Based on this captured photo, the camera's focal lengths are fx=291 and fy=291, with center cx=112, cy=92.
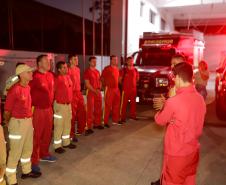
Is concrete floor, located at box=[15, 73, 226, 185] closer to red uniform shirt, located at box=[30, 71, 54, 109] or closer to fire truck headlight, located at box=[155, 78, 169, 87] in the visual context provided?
red uniform shirt, located at box=[30, 71, 54, 109]

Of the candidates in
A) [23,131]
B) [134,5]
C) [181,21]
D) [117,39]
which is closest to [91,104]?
[23,131]

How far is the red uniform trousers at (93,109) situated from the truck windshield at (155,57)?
463cm

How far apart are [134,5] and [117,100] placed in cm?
852

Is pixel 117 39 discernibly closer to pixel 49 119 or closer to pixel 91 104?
pixel 91 104

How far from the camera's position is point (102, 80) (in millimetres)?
8305

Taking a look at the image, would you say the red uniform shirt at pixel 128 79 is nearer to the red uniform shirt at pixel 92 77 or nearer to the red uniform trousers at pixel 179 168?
the red uniform shirt at pixel 92 77

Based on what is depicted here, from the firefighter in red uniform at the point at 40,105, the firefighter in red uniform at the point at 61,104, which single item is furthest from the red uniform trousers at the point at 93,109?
the firefighter in red uniform at the point at 40,105

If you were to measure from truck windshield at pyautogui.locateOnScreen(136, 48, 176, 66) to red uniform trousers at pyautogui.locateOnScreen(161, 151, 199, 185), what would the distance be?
858 cm

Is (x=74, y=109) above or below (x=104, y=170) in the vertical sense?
above

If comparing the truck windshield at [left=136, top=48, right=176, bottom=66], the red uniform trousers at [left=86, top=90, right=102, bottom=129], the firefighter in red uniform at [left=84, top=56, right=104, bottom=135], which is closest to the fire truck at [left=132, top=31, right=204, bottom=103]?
the truck windshield at [left=136, top=48, right=176, bottom=66]

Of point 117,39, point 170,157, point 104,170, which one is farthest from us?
point 117,39

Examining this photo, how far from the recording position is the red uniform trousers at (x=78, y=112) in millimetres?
6656

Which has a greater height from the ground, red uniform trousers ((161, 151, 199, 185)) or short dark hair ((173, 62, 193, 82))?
short dark hair ((173, 62, 193, 82))

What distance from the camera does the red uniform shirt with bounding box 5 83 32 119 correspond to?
4.29 m
